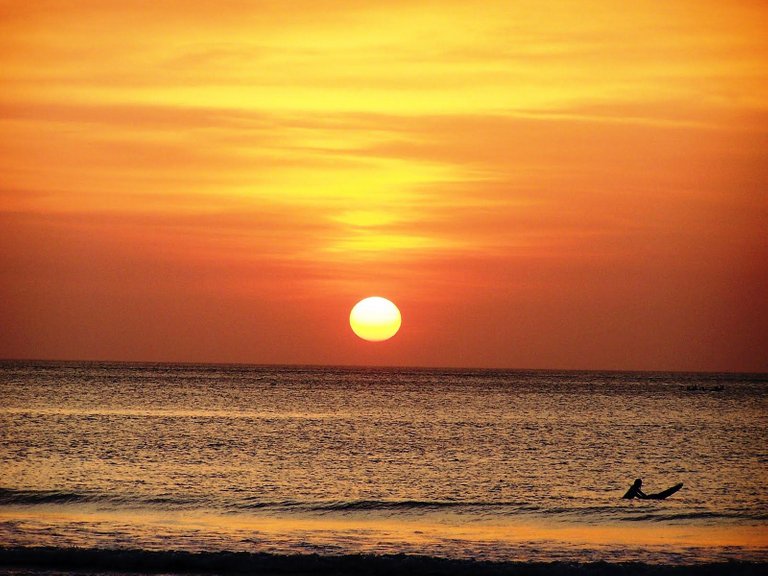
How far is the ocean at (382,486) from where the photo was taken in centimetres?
2664

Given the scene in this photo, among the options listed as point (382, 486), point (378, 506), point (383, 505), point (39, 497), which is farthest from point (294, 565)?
point (382, 486)

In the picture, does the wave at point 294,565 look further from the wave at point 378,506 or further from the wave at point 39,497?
the wave at point 39,497

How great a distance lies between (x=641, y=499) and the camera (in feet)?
121

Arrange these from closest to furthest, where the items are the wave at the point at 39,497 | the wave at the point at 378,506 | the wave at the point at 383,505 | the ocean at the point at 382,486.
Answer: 1. the ocean at the point at 382,486
2. the wave at the point at 378,506
3. the wave at the point at 39,497
4. the wave at the point at 383,505

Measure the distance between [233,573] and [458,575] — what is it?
5.29 meters

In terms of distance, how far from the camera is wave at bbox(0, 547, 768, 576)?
2247 cm

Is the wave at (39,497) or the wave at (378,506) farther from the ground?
the wave at (39,497)

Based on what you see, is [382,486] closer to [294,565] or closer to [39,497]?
[39,497]

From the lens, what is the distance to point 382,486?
40.5 m

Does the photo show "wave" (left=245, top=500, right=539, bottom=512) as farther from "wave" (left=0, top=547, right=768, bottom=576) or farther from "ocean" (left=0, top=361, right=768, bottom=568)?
"wave" (left=0, top=547, right=768, bottom=576)

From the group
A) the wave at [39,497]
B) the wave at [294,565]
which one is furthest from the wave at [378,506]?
the wave at [294,565]

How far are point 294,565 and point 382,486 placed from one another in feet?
57.9

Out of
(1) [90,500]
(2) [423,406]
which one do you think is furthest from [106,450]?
(2) [423,406]

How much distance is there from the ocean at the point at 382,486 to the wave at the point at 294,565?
1.64 ft
